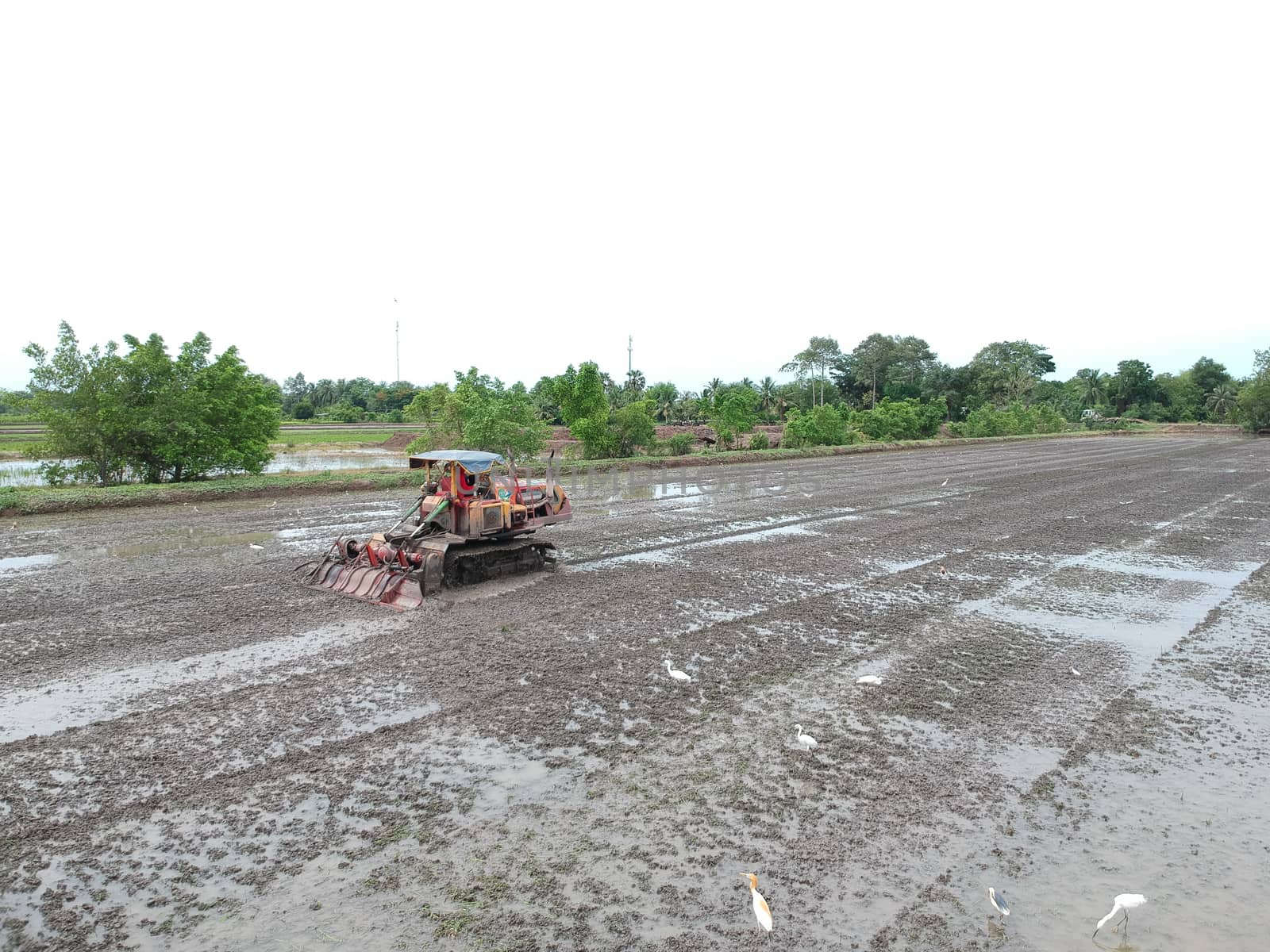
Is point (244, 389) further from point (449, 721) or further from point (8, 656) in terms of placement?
point (449, 721)

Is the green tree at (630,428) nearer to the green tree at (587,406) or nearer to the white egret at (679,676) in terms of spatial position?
the green tree at (587,406)

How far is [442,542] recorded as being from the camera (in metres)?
9.72

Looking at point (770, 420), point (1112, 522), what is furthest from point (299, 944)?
point (770, 420)

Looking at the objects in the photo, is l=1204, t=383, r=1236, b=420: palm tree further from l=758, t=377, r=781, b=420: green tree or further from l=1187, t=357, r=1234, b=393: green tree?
l=758, t=377, r=781, b=420: green tree

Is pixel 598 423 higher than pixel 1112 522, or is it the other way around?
pixel 598 423

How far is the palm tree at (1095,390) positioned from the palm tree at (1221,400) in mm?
9533

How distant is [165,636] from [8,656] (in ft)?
4.16

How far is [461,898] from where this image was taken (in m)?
3.87

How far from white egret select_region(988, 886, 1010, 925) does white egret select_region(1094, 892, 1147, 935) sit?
397 millimetres

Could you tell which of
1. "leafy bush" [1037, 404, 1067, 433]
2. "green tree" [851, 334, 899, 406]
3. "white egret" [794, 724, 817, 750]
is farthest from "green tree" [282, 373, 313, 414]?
"white egret" [794, 724, 817, 750]

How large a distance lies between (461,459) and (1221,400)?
93.0m

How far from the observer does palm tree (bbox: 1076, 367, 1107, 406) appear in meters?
86.4

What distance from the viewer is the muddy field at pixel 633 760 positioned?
12.6ft

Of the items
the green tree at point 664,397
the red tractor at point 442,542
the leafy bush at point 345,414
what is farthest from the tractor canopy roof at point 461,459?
the leafy bush at point 345,414
